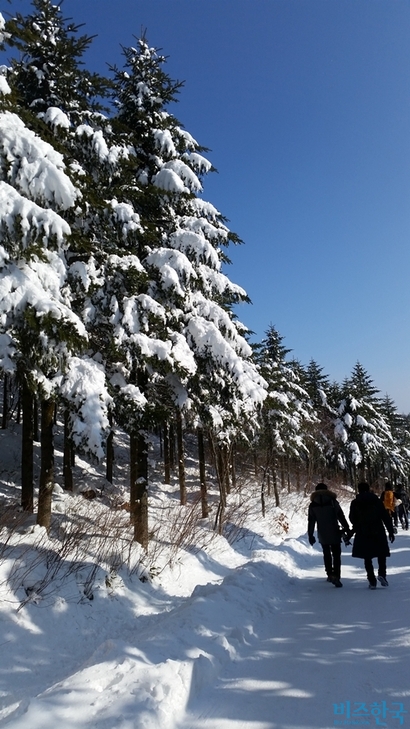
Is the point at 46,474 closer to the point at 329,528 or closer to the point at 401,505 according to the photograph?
the point at 329,528

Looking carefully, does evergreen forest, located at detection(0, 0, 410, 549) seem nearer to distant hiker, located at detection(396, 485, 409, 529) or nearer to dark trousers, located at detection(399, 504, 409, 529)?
distant hiker, located at detection(396, 485, 409, 529)

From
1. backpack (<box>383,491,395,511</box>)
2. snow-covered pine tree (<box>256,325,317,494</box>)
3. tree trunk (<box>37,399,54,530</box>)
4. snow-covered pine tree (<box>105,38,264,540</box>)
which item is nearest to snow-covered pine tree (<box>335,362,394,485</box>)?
snow-covered pine tree (<box>256,325,317,494</box>)

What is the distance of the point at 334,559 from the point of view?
8508 mm

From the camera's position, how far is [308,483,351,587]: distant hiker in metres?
8.41

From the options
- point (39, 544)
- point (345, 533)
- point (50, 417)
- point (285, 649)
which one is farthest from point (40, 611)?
point (345, 533)

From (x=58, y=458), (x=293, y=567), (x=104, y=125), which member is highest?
(x=104, y=125)

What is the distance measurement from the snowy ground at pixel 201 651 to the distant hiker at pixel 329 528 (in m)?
0.38

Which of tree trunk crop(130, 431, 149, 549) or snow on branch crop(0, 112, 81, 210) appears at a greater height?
snow on branch crop(0, 112, 81, 210)

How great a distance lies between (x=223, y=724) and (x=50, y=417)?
24.9 feet

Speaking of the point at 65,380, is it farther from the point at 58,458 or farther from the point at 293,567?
the point at 58,458

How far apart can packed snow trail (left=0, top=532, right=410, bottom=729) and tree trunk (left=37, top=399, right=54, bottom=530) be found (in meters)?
3.20

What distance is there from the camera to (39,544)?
25.7 feet

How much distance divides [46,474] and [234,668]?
22.1 ft

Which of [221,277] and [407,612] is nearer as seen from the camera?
[407,612]
